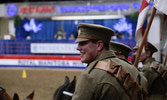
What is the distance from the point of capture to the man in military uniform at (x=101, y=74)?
1.49m

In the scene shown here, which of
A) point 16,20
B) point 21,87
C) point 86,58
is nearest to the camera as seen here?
point 86,58

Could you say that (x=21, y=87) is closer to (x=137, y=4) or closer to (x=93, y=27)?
(x=93, y=27)

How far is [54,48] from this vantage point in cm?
1314

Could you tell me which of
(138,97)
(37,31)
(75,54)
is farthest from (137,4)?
(138,97)

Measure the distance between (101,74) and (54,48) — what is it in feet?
38.5

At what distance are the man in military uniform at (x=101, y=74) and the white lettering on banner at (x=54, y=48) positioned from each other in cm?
1074

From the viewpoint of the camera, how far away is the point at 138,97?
66.6 inches

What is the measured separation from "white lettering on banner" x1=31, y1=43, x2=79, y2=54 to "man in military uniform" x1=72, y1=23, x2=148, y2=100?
10736 millimetres

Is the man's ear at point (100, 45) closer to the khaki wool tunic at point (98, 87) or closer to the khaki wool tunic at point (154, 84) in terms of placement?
the khaki wool tunic at point (98, 87)

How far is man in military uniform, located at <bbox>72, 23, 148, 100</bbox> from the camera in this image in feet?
4.88

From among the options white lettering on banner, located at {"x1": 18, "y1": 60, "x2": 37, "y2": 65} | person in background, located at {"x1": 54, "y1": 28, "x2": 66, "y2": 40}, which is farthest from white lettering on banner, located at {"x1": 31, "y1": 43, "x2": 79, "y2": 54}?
person in background, located at {"x1": 54, "y1": 28, "x2": 66, "y2": 40}

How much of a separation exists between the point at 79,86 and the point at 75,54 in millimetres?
11043

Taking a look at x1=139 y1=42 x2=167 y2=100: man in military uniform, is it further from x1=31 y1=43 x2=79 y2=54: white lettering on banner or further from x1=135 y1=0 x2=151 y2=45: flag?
x1=31 y1=43 x2=79 y2=54: white lettering on banner

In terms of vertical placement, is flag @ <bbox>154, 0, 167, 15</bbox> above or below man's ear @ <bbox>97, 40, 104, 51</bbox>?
above
